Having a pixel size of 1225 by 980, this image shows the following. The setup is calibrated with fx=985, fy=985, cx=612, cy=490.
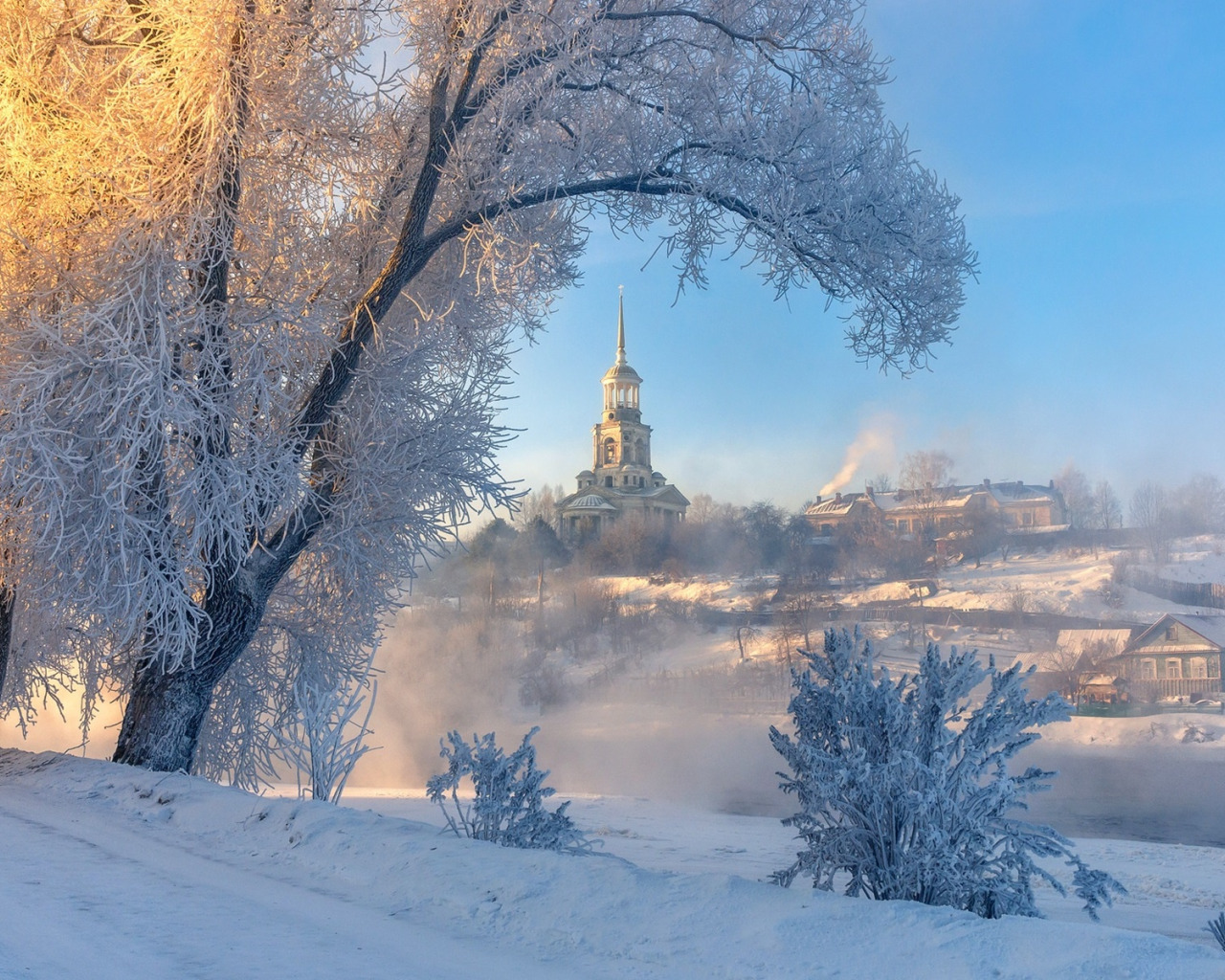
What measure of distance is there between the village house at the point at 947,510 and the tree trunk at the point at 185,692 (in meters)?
42.9

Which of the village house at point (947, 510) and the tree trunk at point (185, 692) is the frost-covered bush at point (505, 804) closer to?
the tree trunk at point (185, 692)

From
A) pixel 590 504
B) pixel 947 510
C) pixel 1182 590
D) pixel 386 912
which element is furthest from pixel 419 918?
pixel 590 504

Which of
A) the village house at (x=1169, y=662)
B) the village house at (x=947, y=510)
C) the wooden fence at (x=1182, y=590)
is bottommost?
the village house at (x=1169, y=662)

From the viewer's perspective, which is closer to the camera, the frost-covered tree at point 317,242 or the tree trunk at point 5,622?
the frost-covered tree at point 317,242

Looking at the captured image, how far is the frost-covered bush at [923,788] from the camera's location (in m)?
4.27

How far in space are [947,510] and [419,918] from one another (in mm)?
48118

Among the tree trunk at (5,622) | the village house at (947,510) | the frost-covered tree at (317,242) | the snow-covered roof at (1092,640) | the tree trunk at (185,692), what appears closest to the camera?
the frost-covered tree at (317,242)

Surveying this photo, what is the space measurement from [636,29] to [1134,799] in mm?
30005

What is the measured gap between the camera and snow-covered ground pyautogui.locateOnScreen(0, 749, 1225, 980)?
10.0 feet

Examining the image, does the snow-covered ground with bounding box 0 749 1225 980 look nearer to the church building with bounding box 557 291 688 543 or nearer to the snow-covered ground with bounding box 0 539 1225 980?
the snow-covered ground with bounding box 0 539 1225 980

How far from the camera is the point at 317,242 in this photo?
8492mm

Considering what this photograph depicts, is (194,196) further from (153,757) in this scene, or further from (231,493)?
(153,757)

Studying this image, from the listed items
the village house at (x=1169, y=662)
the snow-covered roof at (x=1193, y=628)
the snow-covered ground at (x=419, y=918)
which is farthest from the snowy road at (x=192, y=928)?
the snow-covered roof at (x=1193, y=628)

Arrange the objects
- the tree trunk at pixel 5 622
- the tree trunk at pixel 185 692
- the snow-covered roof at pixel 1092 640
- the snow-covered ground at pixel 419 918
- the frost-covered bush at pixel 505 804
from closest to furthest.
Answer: the snow-covered ground at pixel 419 918 < the frost-covered bush at pixel 505 804 < the tree trunk at pixel 185 692 < the tree trunk at pixel 5 622 < the snow-covered roof at pixel 1092 640
